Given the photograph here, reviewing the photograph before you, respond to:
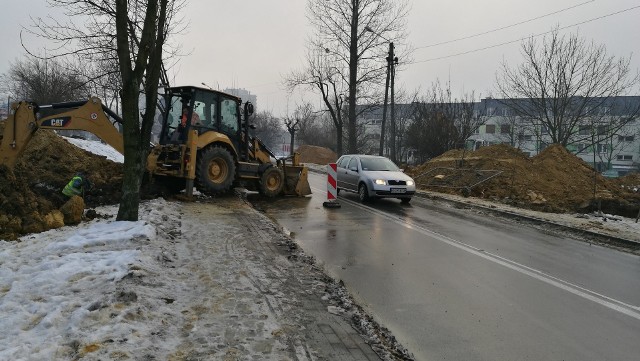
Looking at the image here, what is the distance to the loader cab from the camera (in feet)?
39.8

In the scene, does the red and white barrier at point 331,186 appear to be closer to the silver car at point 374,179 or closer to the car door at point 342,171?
the silver car at point 374,179

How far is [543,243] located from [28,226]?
943cm

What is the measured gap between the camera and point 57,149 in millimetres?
12055

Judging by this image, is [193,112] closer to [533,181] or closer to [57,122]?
[57,122]

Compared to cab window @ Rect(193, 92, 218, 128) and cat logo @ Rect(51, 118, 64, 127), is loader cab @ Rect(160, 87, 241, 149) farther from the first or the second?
cat logo @ Rect(51, 118, 64, 127)

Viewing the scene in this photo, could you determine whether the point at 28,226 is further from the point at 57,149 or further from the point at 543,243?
the point at 543,243

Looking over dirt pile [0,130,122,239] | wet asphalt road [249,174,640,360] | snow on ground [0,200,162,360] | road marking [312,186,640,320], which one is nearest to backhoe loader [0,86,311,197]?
dirt pile [0,130,122,239]

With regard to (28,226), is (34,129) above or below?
above

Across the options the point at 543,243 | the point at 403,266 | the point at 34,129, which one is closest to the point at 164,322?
the point at 403,266

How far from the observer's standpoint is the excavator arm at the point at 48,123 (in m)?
8.20

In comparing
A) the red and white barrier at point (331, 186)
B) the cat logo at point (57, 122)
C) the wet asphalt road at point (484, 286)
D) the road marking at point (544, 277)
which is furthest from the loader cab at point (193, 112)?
the road marking at point (544, 277)

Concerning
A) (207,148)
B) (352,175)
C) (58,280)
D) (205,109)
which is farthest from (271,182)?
(58,280)

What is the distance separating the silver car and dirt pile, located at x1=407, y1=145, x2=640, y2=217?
4.12 m

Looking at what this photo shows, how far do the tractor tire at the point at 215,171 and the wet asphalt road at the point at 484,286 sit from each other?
110 inches
